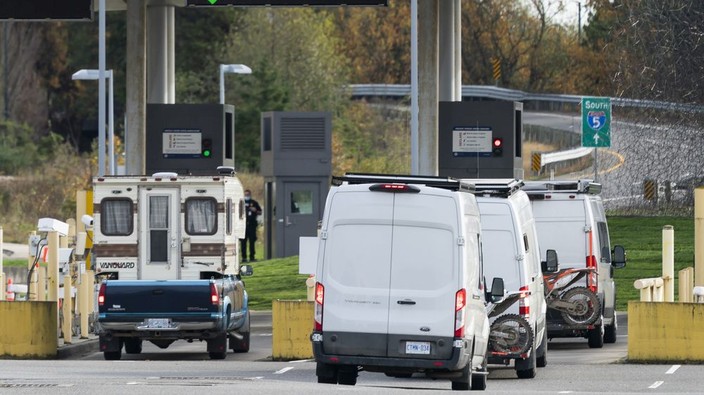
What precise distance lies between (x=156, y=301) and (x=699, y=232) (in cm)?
747

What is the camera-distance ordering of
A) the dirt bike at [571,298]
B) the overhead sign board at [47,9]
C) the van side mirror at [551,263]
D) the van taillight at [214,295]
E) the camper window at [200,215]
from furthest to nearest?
1. the overhead sign board at [47,9]
2. the camper window at [200,215]
3. the dirt bike at [571,298]
4. the van taillight at [214,295]
5. the van side mirror at [551,263]

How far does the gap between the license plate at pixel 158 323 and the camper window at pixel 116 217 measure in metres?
1.97

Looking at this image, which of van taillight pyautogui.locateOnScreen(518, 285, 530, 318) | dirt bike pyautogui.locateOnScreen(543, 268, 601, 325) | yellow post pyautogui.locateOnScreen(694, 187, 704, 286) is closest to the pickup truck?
dirt bike pyautogui.locateOnScreen(543, 268, 601, 325)

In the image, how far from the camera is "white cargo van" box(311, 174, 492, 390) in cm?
1864

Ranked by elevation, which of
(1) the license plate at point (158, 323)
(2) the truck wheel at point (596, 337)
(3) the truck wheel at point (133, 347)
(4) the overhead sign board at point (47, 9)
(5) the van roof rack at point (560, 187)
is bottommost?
(3) the truck wheel at point (133, 347)

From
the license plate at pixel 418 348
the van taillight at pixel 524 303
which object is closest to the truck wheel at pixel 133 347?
the van taillight at pixel 524 303

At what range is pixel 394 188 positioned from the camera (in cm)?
1870

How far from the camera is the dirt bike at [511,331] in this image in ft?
69.1

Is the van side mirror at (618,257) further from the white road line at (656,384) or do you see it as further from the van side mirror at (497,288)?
the van side mirror at (497,288)

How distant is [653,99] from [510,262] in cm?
1880

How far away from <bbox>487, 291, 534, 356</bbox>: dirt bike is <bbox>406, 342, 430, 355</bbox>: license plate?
2.57 m

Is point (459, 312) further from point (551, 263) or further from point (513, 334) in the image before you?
point (551, 263)

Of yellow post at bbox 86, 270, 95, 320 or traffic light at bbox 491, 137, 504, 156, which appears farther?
traffic light at bbox 491, 137, 504, 156

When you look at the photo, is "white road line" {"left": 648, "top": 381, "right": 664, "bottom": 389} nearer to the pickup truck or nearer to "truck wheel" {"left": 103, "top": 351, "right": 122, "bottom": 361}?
the pickup truck
